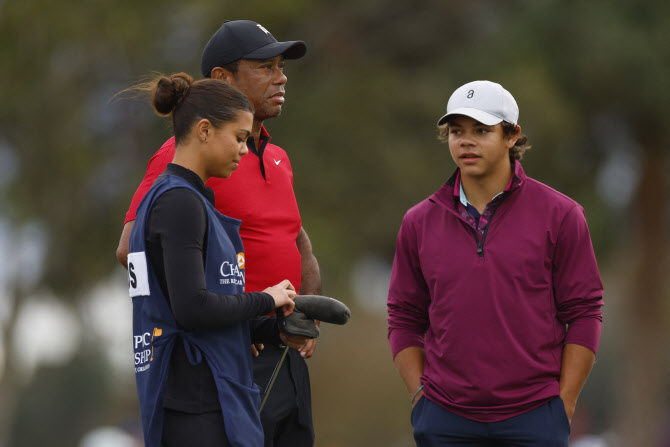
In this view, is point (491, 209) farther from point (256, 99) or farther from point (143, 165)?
point (143, 165)

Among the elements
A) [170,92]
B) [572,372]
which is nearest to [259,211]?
[170,92]

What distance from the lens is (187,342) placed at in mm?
3674

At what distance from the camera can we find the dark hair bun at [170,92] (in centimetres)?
394

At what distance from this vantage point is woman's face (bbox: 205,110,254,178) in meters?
3.83

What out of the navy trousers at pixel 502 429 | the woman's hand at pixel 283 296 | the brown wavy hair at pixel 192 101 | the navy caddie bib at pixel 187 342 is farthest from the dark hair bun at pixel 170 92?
the navy trousers at pixel 502 429

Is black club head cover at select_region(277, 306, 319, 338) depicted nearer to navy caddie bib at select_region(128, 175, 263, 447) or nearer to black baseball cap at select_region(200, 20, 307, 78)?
navy caddie bib at select_region(128, 175, 263, 447)

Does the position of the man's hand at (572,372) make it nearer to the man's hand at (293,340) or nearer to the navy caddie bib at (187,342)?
the man's hand at (293,340)

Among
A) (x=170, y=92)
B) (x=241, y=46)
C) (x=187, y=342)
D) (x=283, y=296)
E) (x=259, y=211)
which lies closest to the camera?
(x=187, y=342)

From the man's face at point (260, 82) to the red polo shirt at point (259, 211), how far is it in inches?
6.9

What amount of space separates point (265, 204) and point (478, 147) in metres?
0.85

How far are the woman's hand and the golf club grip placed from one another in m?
0.05

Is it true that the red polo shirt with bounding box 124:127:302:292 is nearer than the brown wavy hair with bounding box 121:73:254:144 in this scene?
No

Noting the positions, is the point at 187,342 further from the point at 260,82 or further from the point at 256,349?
the point at 260,82

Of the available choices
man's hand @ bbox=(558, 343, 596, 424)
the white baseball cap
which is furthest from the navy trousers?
the white baseball cap
